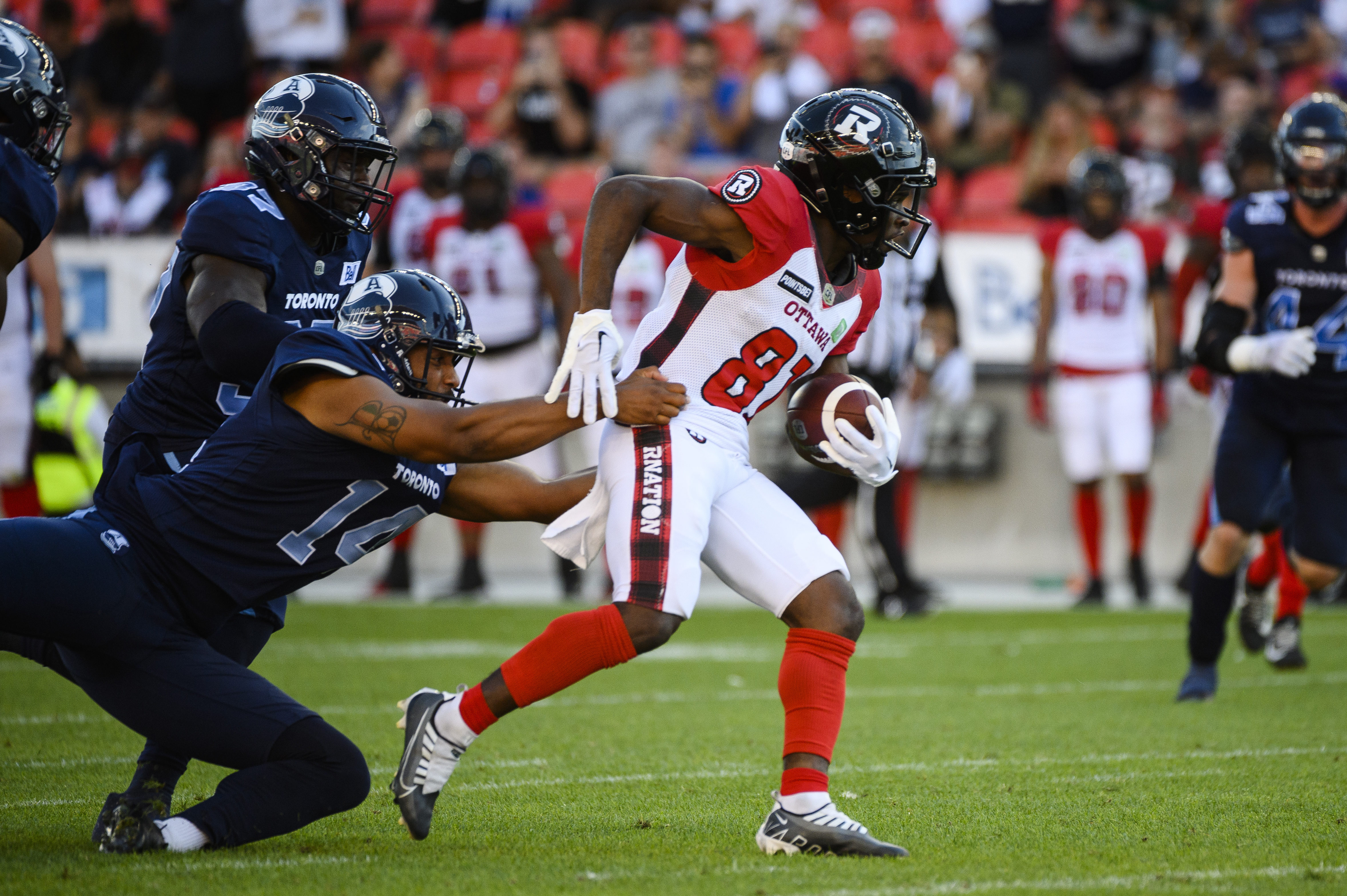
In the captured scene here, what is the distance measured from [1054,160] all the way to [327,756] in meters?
Answer: 8.96

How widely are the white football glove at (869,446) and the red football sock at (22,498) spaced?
5.58 meters

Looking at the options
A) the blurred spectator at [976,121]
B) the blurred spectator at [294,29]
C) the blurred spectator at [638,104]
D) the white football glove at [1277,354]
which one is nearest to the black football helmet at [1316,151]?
the white football glove at [1277,354]

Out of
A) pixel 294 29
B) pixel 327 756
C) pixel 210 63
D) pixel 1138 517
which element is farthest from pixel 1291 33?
pixel 327 756

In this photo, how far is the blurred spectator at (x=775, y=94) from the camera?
12.1 metres

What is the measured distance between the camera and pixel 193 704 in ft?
10.7

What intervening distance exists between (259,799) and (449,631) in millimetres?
4258

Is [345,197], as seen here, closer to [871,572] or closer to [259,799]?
[259,799]

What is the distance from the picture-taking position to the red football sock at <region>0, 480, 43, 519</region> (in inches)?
310

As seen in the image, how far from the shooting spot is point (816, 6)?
14281 millimetres

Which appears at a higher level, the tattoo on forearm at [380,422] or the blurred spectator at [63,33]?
the blurred spectator at [63,33]

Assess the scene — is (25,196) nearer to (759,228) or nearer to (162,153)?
(759,228)

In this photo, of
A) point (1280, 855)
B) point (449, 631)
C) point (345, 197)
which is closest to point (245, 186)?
point (345, 197)

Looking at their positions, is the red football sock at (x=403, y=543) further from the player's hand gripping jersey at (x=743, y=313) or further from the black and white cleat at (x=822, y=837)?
the black and white cleat at (x=822, y=837)

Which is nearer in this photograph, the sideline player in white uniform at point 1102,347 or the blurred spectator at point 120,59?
the sideline player in white uniform at point 1102,347
